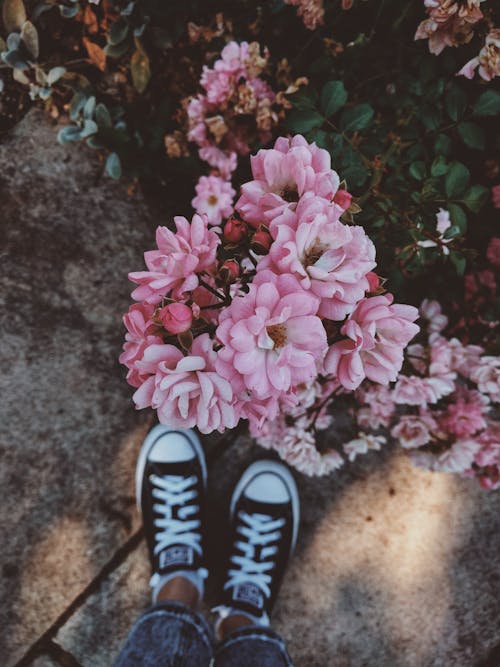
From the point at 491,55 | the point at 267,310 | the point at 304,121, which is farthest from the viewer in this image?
the point at 304,121

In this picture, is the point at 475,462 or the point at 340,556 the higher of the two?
the point at 475,462

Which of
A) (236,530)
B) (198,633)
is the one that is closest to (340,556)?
(236,530)

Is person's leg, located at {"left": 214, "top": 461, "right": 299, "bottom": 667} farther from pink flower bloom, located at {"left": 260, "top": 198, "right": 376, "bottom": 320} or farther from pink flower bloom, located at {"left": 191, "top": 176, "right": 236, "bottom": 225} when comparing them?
pink flower bloom, located at {"left": 260, "top": 198, "right": 376, "bottom": 320}

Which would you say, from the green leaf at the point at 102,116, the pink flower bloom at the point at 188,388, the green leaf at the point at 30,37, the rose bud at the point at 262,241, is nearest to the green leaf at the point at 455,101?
the rose bud at the point at 262,241

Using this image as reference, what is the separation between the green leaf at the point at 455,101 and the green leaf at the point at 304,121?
27 centimetres

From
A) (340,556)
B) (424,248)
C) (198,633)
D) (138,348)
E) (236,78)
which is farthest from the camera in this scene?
(340,556)

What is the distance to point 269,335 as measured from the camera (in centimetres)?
59

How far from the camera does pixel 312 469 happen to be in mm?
1331

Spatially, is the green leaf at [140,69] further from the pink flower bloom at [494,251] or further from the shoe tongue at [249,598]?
the shoe tongue at [249,598]

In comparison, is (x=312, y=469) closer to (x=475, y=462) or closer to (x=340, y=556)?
(x=475, y=462)

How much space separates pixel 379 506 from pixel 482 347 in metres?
0.73

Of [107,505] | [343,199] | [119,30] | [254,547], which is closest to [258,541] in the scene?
[254,547]

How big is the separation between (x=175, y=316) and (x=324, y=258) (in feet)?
Answer: 0.60

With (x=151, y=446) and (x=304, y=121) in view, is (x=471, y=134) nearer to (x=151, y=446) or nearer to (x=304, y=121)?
(x=304, y=121)
